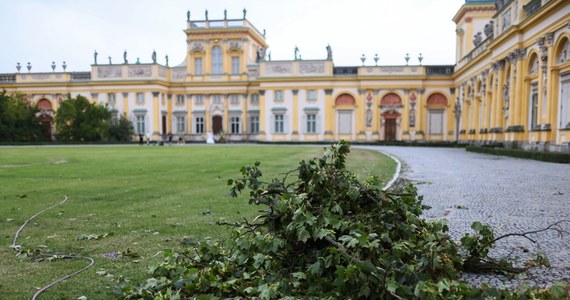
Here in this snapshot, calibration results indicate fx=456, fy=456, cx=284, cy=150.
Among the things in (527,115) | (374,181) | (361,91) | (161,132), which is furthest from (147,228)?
(161,132)

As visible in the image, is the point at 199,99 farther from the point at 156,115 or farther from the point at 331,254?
the point at 331,254

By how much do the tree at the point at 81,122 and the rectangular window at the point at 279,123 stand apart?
58.8ft

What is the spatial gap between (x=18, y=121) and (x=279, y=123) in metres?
27.3

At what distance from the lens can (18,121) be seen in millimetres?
47562

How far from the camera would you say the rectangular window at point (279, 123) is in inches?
1967

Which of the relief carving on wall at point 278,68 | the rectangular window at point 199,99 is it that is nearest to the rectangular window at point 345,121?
the relief carving on wall at point 278,68

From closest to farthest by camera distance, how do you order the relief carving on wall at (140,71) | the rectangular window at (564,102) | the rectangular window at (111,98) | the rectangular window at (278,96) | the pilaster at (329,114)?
the rectangular window at (564,102) < the pilaster at (329,114) < the rectangular window at (278,96) < the relief carving on wall at (140,71) < the rectangular window at (111,98)

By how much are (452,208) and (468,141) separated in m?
32.9

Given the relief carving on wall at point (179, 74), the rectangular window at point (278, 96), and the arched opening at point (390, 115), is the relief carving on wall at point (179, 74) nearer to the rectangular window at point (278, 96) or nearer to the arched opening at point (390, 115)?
the rectangular window at point (278, 96)

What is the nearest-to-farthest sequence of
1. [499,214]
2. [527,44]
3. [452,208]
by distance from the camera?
[499,214]
[452,208]
[527,44]

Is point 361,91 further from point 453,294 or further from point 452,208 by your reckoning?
point 453,294

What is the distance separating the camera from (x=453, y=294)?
129 inches

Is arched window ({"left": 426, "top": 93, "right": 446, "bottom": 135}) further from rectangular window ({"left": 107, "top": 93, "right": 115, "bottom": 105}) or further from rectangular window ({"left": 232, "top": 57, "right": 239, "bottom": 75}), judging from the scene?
rectangular window ({"left": 107, "top": 93, "right": 115, "bottom": 105})

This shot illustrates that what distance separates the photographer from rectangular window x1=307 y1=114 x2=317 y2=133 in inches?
1939
